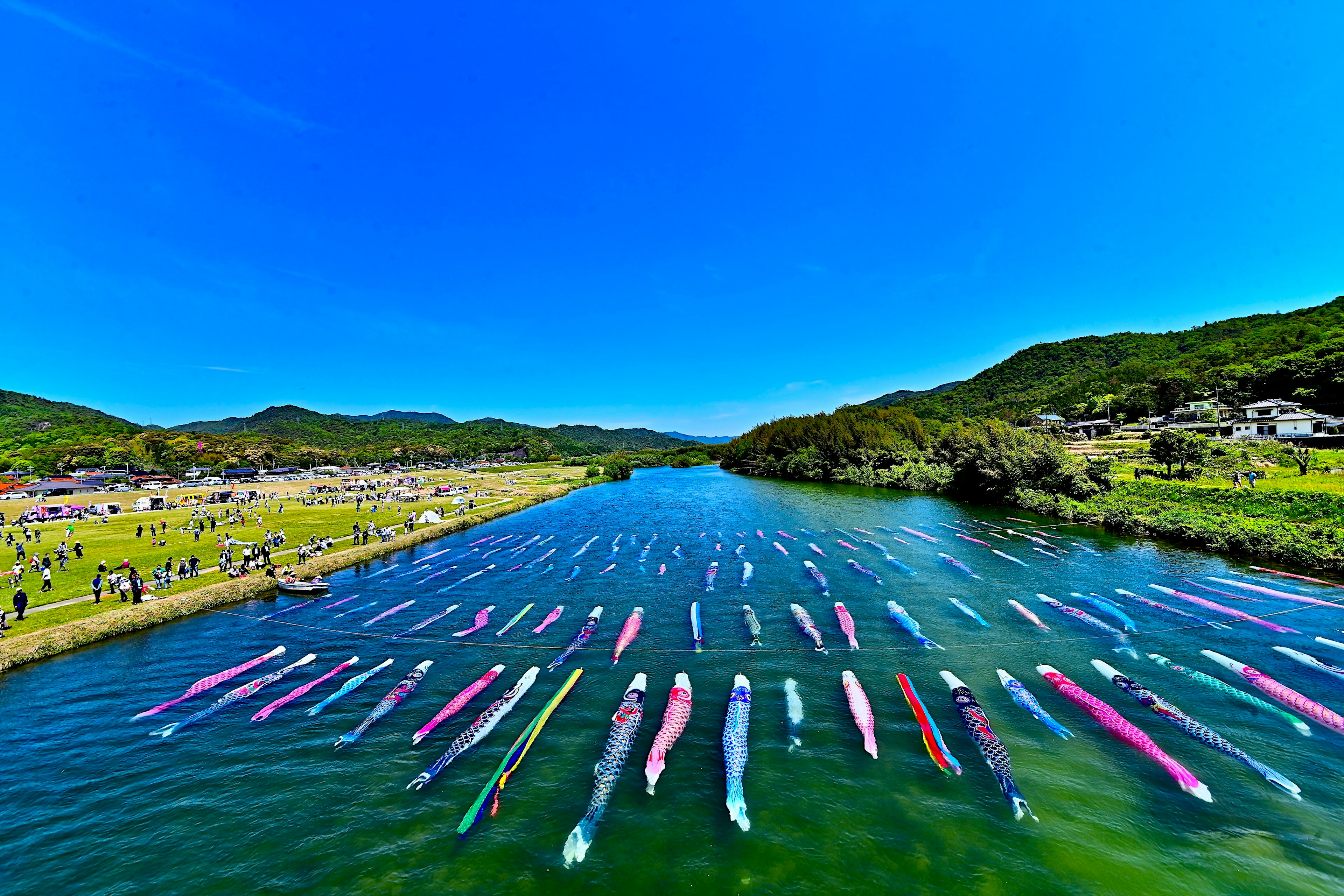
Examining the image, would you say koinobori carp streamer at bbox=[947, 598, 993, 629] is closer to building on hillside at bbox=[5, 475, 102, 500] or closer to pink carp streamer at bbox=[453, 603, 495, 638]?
pink carp streamer at bbox=[453, 603, 495, 638]

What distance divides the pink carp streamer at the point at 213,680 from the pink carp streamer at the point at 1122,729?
118ft

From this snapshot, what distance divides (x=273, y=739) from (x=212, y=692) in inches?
242

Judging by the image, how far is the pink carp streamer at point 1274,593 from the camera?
2869 centimetres

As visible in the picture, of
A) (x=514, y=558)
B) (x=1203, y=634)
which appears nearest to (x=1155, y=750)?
(x=1203, y=634)

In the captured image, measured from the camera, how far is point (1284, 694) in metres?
19.4

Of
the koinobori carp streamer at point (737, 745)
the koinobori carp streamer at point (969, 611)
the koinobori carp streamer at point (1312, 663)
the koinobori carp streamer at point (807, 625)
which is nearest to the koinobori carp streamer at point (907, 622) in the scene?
the koinobori carp streamer at point (969, 611)

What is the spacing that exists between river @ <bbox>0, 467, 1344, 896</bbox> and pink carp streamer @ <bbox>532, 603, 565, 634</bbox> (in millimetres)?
611

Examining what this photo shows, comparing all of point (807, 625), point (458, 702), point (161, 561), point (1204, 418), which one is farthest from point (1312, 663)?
point (1204, 418)

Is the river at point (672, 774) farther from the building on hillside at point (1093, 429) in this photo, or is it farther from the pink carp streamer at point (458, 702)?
the building on hillside at point (1093, 429)

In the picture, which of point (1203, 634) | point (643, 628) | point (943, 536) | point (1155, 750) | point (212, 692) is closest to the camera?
point (1155, 750)

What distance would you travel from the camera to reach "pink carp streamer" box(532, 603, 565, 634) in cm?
2853

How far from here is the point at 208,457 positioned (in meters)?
151

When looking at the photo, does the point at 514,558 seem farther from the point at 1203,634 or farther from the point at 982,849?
the point at 1203,634

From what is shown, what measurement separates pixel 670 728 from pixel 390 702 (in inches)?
456
